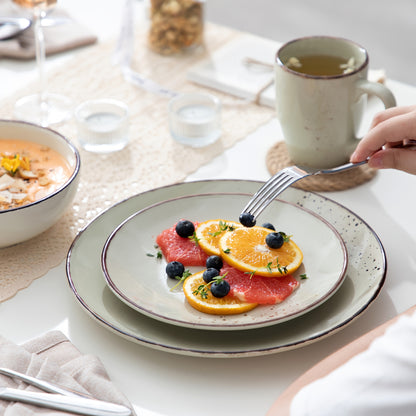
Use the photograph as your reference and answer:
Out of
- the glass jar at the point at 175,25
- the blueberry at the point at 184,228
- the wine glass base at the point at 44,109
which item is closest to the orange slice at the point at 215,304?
the blueberry at the point at 184,228

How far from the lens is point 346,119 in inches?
47.7

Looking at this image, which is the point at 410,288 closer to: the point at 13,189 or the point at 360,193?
the point at 360,193

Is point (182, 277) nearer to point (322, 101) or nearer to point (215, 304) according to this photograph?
point (215, 304)

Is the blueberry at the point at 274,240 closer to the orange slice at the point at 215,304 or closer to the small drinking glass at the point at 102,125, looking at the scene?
the orange slice at the point at 215,304

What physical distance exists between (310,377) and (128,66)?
1083 mm

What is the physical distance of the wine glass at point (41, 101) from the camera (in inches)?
55.8

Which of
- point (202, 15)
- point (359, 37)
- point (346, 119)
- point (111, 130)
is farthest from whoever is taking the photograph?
point (359, 37)

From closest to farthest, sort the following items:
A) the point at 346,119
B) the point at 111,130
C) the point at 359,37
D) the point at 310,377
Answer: the point at 310,377, the point at 346,119, the point at 111,130, the point at 359,37

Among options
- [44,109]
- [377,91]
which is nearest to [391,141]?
[377,91]

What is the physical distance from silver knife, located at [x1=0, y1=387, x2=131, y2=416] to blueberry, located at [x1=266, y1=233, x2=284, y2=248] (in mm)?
317

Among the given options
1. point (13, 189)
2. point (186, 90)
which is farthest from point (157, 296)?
point (186, 90)

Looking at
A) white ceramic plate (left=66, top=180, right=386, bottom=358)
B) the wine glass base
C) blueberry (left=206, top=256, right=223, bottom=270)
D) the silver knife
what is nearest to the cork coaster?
white ceramic plate (left=66, top=180, right=386, bottom=358)

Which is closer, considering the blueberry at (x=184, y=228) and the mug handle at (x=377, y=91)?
the blueberry at (x=184, y=228)

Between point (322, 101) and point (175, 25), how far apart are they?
623mm
